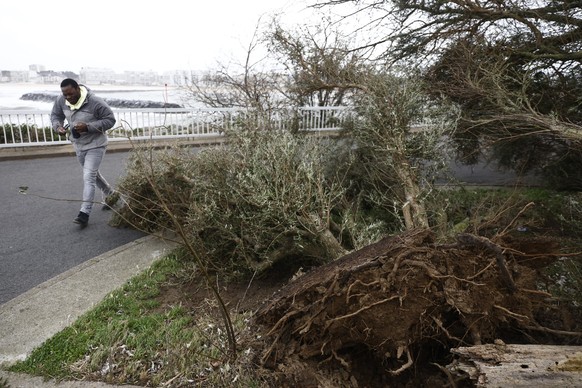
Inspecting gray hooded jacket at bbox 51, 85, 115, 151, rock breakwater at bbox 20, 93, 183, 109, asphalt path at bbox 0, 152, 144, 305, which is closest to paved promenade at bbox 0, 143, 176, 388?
asphalt path at bbox 0, 152, 144, 305

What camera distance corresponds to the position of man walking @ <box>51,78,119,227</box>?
5684mm

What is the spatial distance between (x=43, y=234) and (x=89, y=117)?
5.68 ft

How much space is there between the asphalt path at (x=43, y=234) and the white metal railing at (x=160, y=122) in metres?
1.96

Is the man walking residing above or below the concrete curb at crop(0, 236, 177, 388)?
above

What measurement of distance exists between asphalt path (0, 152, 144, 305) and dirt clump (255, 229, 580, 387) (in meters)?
2.04

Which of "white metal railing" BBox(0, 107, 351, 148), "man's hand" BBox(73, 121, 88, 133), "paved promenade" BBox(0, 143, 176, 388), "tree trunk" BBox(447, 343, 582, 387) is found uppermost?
"man's hand" BBox(73, 121, 88, 133)

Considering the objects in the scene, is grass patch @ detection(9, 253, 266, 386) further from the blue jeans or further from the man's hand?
the man's hand

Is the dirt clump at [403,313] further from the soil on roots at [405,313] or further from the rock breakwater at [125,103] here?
the rock breakwater at [125,103]

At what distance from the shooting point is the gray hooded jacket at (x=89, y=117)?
576cm

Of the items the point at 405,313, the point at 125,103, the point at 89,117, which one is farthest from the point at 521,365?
the point at 125,103

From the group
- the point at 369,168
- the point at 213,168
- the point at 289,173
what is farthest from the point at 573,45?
the point at 213,168

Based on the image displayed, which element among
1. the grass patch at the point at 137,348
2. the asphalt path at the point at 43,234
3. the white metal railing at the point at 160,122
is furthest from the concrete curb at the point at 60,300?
the white metal railing at the point at 160,122

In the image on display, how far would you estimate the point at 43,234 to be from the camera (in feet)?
17.9

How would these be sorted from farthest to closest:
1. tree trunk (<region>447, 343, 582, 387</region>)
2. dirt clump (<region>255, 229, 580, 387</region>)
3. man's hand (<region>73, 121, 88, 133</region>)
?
1. man's hand (<region>73, 121, 88, 133</region>)
2. dirt clump (<region>255, 229, 580, 387</region>)
3. tree trunk (<region>447, 343, 582, 387</region>)
